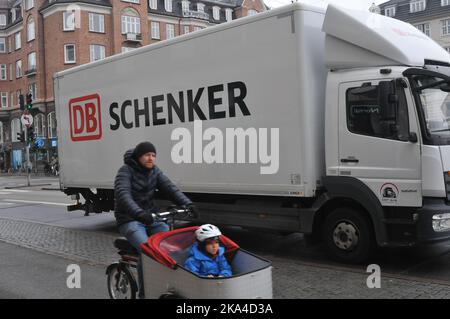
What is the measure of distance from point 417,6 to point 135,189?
59693 millimetres

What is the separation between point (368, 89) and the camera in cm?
675

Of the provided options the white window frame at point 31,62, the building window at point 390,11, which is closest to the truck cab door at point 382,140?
the white window frame at point 31,62

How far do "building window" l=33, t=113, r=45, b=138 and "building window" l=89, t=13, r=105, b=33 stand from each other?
10.5 m

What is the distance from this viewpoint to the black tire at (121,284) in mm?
5035

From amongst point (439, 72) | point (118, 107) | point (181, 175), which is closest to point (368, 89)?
point (439, 72)

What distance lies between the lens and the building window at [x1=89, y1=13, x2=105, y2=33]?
50.5m

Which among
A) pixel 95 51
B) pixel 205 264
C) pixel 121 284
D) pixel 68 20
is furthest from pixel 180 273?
pixel 68 20

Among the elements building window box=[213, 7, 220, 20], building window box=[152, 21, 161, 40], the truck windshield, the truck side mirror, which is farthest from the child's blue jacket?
building window box=[213, 7, 220, 20]

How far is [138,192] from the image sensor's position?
5141 mm

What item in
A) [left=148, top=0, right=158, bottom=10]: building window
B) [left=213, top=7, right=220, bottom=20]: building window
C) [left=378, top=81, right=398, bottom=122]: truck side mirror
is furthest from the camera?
[left=213, top=7, right=220, bottom=20]: building window

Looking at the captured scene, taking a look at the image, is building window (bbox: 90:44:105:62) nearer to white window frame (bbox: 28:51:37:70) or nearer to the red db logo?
white window frame (bbox: 28:51:37:70)

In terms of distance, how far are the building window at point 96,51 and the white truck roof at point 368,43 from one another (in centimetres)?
4604

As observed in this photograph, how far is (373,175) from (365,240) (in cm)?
88
